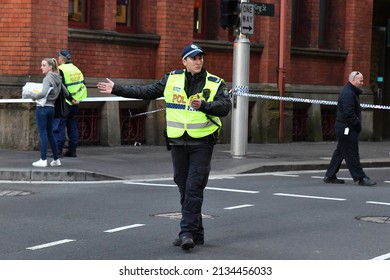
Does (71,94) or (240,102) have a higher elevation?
(71,94)

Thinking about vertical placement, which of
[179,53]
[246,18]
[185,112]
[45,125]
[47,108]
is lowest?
[45,125]

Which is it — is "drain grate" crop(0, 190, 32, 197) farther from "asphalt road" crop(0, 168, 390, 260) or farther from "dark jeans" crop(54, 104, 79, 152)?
"dark jeans" crop(54, 104, 79, 152)

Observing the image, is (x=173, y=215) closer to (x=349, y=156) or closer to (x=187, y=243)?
(x=187, y=243)

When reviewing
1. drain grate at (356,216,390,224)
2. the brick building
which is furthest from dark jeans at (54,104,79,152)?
drain grate at (356,216,390,224)

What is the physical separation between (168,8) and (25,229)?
12.2m

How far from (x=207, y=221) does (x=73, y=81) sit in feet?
23.9

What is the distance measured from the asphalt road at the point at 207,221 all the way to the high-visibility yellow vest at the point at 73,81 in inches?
120

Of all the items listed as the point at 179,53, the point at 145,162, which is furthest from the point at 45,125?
the point at 179,53

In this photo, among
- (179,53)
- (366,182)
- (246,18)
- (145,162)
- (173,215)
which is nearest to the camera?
(173,215)

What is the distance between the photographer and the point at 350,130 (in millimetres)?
16016

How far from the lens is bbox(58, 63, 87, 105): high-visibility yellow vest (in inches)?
704

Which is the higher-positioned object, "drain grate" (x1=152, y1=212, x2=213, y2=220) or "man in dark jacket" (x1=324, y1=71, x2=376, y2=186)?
"man in dark jacket" (x1=324, y1=71, x2=376, y2=186)

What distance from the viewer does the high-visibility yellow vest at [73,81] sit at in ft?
58.7
